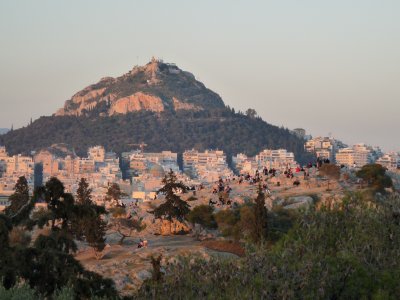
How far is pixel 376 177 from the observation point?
2280 inches

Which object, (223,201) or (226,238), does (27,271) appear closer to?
(226,238)

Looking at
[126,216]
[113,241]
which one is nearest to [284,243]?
[113,241]

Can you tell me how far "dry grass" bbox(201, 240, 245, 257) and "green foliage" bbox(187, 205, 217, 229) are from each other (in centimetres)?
480

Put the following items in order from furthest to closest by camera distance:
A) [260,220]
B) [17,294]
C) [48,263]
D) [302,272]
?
[260,220] → [48,263] → [302,272] → [17,294]

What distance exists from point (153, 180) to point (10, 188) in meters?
34.0

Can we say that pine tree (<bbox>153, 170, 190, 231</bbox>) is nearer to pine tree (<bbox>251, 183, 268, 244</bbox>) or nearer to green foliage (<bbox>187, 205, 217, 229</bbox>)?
green foliage (<bbox>187, 205, 217, 229</bbox>)

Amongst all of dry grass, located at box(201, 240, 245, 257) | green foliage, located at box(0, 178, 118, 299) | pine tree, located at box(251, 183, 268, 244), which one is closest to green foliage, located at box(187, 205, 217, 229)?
dry grass, located at box(201, 240, 245, 257)

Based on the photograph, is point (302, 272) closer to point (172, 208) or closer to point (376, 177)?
point (172, 208)

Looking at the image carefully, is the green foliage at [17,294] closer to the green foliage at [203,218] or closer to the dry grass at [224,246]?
the dry grass at [224,246]

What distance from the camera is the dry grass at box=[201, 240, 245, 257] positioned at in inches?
1684

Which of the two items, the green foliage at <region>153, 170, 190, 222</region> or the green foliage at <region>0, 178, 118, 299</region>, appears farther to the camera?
the green foliage at <region>153, 170, 190, 222</region>

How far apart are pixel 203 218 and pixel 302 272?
108 ft

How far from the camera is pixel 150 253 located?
138 ft

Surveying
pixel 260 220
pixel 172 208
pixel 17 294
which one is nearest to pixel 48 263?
pixel 17 294
